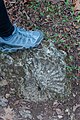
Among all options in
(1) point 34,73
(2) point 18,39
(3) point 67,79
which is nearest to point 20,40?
(2) point 18,39

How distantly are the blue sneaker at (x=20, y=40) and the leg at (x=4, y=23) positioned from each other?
0.35 feet

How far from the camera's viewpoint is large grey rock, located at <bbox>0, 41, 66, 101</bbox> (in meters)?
3.06

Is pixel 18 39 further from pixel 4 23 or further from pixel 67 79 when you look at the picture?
pixel 67 79

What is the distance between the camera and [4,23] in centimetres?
262

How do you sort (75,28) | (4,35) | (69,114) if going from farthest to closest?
1. (75,28)
2. (69,114)
3. (4,35)

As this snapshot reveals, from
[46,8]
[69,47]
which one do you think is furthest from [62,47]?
[46,8]

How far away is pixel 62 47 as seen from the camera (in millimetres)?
3164

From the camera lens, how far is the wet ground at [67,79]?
304cm

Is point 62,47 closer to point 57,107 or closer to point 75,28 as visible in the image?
point 75,28

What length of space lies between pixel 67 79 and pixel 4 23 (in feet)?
3.02

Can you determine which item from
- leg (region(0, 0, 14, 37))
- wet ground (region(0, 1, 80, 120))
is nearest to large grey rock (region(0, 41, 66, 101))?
wet ground (region(0, 1, 80, 120))

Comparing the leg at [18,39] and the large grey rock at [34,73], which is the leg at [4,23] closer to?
the leg at [18,39]

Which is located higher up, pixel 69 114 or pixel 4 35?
pixel 4 35

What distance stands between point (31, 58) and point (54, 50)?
0.85 ft
